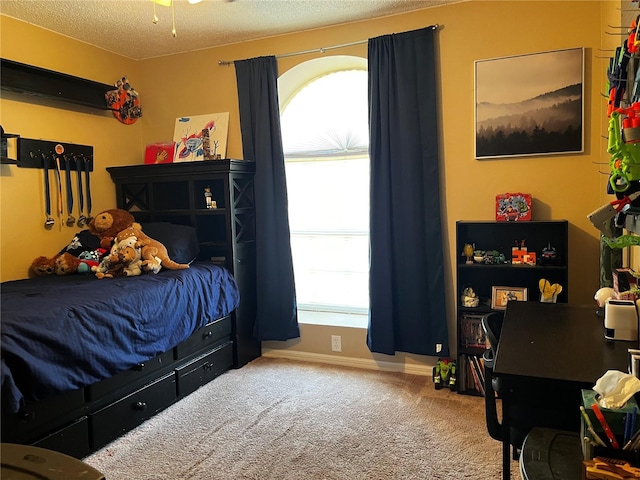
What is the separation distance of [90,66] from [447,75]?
2.62 meters

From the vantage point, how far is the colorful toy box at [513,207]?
9.53 feet

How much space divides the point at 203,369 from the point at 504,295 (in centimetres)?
201

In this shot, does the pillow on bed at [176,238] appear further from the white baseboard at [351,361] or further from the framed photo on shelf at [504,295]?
the framed photo on shelf at [504,295]

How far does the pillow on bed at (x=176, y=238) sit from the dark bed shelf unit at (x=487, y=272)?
1.82 metres

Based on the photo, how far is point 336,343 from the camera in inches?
143

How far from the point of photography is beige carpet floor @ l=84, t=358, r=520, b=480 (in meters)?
2.24

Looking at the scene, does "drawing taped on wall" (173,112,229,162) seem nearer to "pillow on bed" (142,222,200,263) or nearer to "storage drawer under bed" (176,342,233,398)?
"pillow on bed" (142,222,200,263)

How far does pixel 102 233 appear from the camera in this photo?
3.41 m

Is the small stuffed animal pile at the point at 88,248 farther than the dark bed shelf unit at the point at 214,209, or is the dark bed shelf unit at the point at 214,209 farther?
the dark bed shelf unit at the point at 214,209

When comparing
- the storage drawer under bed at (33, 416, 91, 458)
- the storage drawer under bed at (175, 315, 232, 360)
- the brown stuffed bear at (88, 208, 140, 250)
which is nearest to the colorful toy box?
the storage drawer under bed at (175, 315, 232, 360)

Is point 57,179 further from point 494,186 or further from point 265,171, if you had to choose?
point 494,186

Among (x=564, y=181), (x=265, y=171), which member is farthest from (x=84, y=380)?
(x=564, y=181)

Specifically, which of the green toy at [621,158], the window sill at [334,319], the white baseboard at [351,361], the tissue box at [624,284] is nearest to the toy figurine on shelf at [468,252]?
the white baseboard at [351,361]


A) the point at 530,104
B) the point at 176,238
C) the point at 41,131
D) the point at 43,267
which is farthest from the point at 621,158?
the point at 41,131
